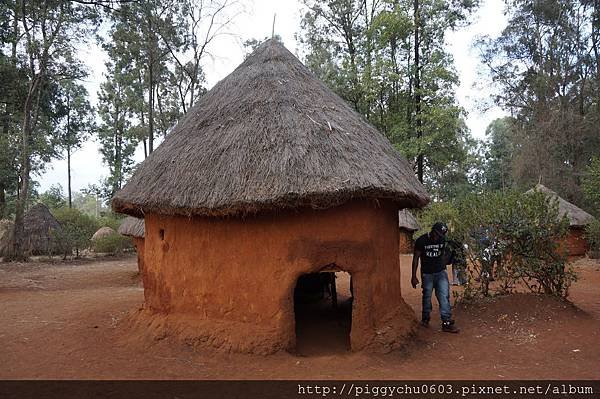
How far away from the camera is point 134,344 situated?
614 cm

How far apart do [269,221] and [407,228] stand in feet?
45.3

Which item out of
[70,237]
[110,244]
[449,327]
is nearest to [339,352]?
[449,327]

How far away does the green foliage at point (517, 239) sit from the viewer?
7.14m

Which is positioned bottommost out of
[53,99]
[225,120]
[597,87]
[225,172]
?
[225,172]

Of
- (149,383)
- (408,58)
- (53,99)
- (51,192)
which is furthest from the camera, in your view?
(51,192)

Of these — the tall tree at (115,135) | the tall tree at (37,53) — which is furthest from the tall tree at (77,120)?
the tall tree at (37,53)

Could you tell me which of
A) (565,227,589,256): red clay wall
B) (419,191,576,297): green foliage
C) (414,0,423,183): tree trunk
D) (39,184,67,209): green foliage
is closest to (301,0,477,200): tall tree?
(414,0,423,183): tree trunk

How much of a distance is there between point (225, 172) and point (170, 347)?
2500mm

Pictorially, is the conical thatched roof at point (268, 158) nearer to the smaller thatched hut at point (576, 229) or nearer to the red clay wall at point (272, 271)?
the red clay wall at point (272, 271)

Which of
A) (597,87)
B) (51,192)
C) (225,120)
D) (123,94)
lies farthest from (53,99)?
(597,87)

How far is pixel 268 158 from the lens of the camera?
19.2 feet

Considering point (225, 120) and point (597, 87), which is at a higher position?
point (597, 87)

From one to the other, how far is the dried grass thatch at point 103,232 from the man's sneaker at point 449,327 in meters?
18.6

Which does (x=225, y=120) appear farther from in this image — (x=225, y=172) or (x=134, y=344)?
(x=134, y=344)
